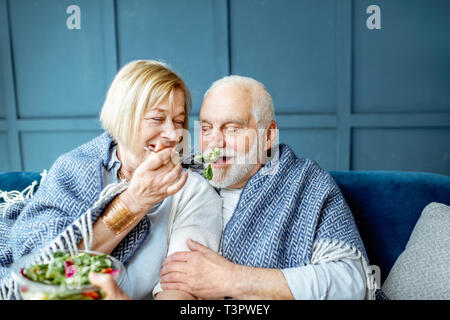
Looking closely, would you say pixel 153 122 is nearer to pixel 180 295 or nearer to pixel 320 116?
pixel 180 295

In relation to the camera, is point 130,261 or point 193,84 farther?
point 193,84

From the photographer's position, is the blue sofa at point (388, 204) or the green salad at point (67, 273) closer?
the green salad at point (67, 273)

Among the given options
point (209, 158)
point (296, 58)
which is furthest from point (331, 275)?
point (296, 58)

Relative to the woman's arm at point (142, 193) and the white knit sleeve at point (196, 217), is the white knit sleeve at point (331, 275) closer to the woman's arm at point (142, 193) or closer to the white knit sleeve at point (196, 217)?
the white knit sleeve at point (196, 217)

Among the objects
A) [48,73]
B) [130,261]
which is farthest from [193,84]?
[130,261]

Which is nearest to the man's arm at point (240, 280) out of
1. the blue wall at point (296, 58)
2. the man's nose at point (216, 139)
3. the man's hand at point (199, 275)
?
the man's hand at point (199, 275)

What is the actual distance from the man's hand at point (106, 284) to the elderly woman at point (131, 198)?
1.18ft

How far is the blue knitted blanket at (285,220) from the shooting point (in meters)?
1.42

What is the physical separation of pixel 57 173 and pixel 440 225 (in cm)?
141

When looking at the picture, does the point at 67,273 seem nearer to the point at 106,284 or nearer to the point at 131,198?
the point at 106,284

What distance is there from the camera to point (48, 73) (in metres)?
3.48

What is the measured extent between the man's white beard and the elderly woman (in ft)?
0.16

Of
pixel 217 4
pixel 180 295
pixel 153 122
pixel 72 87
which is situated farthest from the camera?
pixel 72 87

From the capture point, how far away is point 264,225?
1492 millimetres
